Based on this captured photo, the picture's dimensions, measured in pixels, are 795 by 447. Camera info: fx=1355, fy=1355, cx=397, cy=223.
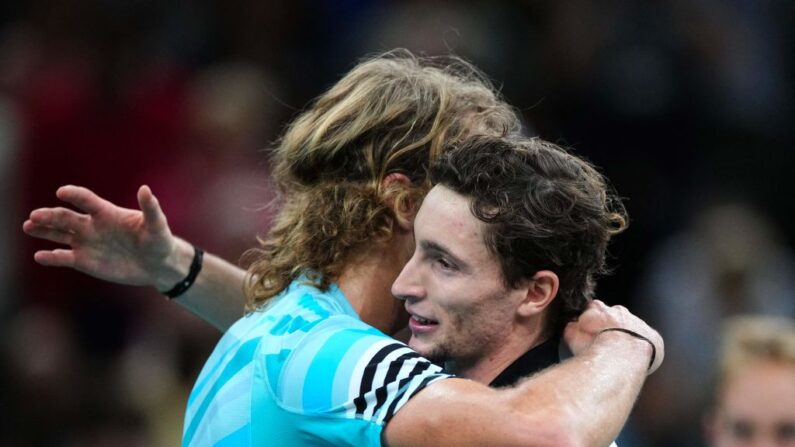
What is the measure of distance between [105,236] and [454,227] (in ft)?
5.23

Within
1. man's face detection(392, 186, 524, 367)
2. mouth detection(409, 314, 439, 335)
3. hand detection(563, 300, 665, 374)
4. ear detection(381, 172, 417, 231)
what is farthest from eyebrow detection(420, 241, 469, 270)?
hand detection(563, 300, 665, 374)

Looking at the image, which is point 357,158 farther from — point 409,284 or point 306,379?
point 306,379

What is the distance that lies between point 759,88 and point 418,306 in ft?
22.3

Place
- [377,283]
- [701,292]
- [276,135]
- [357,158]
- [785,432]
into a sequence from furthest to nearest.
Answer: [276,135] → [701,292] → [785,432] → [357,158] → [377,283]

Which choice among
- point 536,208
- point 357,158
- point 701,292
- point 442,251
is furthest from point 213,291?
point 701,292

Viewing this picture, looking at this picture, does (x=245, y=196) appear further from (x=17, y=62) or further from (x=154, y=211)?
(x=154, y=211)

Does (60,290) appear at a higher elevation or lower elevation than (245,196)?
lower

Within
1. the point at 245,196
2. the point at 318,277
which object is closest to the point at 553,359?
the point at 318,277

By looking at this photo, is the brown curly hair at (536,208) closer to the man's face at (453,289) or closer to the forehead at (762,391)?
the man's face at (453,289)

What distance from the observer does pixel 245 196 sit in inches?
348

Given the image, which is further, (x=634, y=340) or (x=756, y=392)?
(x=756, y=392)

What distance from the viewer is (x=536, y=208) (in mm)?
3777

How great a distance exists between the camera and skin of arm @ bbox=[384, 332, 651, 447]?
11.0 ft

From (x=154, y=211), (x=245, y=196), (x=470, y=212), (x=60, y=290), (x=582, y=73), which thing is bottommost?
(x=60, y=290)
